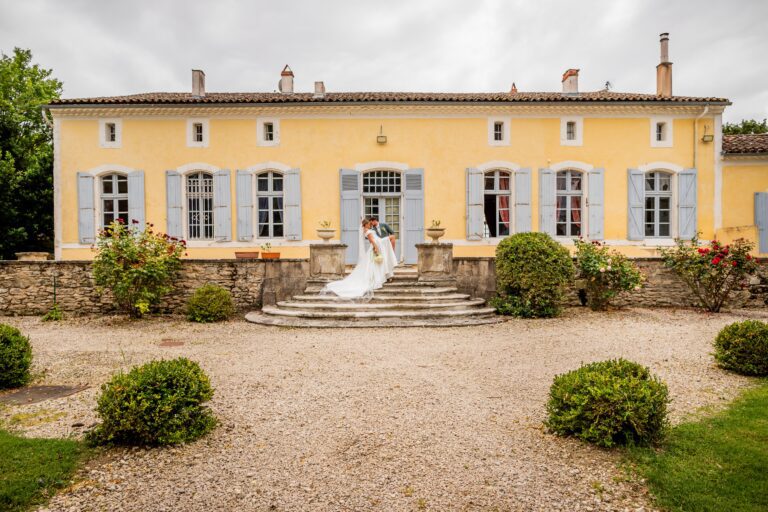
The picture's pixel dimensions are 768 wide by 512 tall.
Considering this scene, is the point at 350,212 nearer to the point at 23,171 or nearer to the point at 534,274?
the point at 534,274

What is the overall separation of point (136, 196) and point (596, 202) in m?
12.5

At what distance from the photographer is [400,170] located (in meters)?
12.4

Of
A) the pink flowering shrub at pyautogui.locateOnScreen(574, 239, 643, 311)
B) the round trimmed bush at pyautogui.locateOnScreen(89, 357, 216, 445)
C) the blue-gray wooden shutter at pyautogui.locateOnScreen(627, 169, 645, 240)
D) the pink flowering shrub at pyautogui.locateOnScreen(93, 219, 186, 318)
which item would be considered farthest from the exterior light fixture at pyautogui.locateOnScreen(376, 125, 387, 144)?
the round trimmed bush at pyautogui.locateOnScreen(89, 357, 216, 445)

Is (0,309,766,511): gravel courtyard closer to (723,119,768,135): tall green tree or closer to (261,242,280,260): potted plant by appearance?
(261,242,280,260): potted plant

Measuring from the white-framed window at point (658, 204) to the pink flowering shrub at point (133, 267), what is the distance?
12.2m

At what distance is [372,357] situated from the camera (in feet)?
19.1

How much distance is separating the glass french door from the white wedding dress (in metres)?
2.82

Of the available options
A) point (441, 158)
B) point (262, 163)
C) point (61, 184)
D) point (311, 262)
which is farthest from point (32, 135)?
point (441, 158)

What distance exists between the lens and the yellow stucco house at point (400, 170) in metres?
12.2

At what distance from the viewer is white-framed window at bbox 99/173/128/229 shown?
12.4 metres

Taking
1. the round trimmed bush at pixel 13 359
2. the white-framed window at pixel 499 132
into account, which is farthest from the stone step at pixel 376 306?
the white-framed window at pixel 499 132

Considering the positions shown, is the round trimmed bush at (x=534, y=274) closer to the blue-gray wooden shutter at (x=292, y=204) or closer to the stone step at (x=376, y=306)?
the stone step at (x=376, y=306)

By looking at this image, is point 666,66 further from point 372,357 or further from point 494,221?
point 372,357

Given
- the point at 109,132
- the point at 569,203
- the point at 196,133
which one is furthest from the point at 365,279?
the point at 109,132
